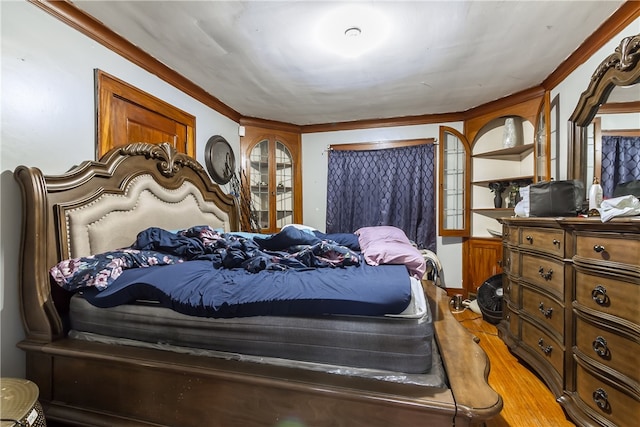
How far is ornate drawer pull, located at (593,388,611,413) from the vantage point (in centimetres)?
122

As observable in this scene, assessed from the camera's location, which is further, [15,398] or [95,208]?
[95,208]

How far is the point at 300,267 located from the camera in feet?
4.70

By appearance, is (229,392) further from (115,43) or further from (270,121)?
(270,121)

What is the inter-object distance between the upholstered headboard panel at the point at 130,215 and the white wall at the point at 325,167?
64.7 inches

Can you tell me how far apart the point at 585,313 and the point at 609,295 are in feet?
A: 0.52

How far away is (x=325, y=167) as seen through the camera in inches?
155

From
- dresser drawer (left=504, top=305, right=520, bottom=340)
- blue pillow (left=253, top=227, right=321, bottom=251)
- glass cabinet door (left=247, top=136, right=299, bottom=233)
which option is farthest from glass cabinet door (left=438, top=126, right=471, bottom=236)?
blue pillow (left=253, top=227, right=321, bottom=251)

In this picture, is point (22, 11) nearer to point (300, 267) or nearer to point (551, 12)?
point (300, 267)

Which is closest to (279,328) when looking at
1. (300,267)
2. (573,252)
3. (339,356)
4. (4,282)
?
(339,356)

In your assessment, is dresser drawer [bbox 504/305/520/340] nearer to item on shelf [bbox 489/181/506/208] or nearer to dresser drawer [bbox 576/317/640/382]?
dresser drawer [bbox 576/317/640/382]

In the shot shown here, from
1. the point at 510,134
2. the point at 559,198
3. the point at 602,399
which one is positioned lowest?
the point at 602,399

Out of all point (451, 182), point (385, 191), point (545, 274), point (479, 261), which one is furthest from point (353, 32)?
point (479, 261)

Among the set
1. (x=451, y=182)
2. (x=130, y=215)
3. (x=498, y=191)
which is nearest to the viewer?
(x=130, y=215)

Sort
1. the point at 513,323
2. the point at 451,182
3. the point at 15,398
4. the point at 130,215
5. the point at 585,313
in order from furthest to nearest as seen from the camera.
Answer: the point at 451,182 → the point at 513,323 → the point at 130,215 → the point at 585,313 → the point at 15,398
